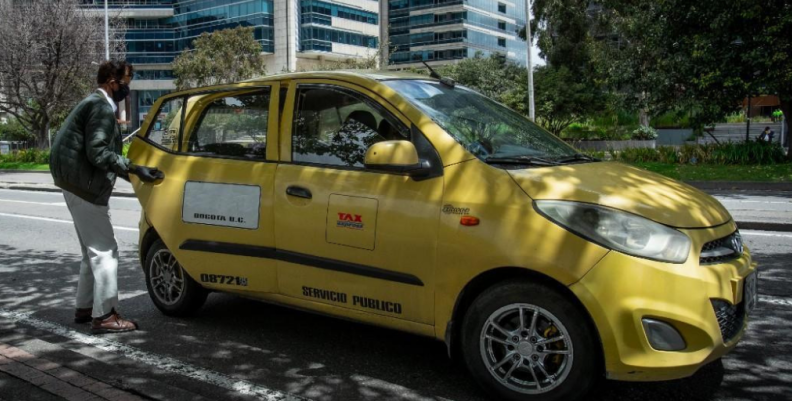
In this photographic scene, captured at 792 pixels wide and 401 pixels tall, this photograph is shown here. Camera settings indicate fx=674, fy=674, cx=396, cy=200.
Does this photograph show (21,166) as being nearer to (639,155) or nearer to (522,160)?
(639,155)

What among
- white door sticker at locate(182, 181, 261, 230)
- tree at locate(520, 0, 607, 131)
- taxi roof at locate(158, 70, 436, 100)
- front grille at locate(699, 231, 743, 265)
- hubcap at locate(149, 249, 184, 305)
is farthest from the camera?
tree at locate(520, 0, 607, 131)

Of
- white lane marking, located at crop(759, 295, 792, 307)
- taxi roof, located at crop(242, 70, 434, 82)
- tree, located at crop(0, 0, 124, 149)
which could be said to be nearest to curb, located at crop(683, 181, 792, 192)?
white lane marking, located at crop(759, 295, 792, 307)

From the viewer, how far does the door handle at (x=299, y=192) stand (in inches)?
162

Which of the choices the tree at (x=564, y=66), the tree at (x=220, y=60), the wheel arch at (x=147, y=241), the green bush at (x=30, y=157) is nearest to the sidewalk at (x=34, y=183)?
the green bush at (x=30, y=157)

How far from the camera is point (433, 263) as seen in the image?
11.9 feet

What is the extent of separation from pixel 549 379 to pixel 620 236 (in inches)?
31.1

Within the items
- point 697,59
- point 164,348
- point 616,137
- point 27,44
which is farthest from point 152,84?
point 164,348

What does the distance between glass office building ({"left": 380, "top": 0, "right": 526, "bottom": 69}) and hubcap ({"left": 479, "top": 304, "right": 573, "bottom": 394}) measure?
80630mm

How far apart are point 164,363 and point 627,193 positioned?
295cm

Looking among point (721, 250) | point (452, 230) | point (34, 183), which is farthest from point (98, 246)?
point (34, 183)

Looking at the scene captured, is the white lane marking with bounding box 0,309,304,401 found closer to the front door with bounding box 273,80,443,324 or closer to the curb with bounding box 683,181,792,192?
the front door with bounding box 273,80,443,324

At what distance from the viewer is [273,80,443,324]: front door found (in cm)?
370

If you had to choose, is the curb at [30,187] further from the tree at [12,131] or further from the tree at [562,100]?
the tree at [12,131]

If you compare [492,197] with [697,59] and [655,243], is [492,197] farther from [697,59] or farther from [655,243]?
[697,59]
